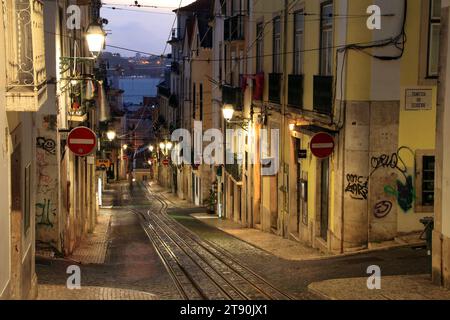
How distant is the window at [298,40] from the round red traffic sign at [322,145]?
13.3ft

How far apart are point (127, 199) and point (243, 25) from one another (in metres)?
28.4

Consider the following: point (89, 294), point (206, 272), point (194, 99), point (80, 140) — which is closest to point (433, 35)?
point (206, 272)

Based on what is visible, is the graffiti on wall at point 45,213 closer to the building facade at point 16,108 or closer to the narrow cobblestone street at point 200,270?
the narrow cobblestone street at point 200,270

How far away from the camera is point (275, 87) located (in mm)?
21875

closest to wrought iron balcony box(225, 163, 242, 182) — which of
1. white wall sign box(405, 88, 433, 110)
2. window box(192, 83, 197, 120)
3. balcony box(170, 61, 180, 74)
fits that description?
window box(192, 83, 197, 120)

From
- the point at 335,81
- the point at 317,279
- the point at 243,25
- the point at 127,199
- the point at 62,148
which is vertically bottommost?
the point at 127,199

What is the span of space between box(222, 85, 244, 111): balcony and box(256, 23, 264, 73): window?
2343 millimetres

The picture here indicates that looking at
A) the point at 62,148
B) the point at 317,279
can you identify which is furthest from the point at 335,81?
the point at 62,148

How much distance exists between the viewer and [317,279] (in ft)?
41.6

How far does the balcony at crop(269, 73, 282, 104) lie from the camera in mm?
21438

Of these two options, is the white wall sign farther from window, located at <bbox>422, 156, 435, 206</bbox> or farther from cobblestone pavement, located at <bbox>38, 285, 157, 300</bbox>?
cobblestone pavement, located at <bbox>38, 285, 157, 300</bbox>

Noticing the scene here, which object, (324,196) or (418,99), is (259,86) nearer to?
(324,196)

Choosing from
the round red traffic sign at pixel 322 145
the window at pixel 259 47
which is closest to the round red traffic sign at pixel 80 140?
the round red traffic sign at pixel 322 145
